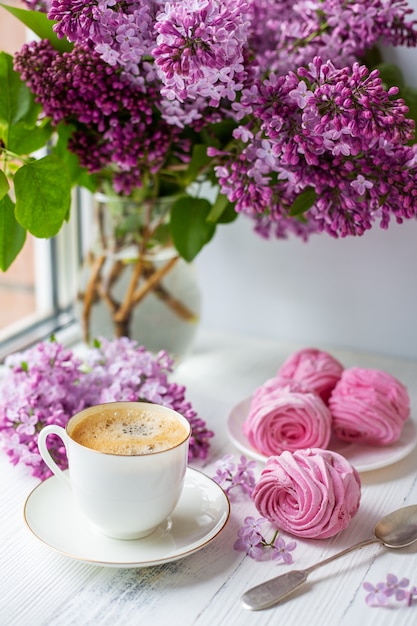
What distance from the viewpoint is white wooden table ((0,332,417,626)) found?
62cm

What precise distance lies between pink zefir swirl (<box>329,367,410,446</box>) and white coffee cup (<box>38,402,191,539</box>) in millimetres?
239

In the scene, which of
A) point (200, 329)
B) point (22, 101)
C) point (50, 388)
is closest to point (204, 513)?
point (50, 388)

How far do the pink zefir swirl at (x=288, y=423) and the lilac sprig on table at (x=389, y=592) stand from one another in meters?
0.21

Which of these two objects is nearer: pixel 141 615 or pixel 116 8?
pixel 141 615

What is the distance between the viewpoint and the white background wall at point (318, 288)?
1.18 metres

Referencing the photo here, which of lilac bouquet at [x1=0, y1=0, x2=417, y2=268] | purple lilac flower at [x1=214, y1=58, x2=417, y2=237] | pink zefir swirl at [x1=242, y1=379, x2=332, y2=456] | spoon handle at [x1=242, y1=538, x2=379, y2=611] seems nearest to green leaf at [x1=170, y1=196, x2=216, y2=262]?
lilac bouquet at [x1=0, y1=0, x2=417, y2=268]

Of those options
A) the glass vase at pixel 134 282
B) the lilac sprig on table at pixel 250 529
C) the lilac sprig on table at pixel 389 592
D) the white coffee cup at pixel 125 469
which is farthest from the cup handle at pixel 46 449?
the glass vase at pixel 134 282

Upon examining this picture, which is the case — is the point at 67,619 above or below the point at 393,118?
below

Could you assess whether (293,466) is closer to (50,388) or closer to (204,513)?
(204,513)

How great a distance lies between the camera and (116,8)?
2.45 feet

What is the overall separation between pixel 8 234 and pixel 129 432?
0.89 ft

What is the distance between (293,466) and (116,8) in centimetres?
46

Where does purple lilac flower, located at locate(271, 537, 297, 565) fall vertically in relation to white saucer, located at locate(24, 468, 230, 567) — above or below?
below

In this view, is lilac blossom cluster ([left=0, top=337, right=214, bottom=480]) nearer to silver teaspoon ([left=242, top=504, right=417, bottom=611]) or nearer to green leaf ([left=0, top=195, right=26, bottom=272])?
green leaf ([left=0, top=195, right=26, bottom=272])
